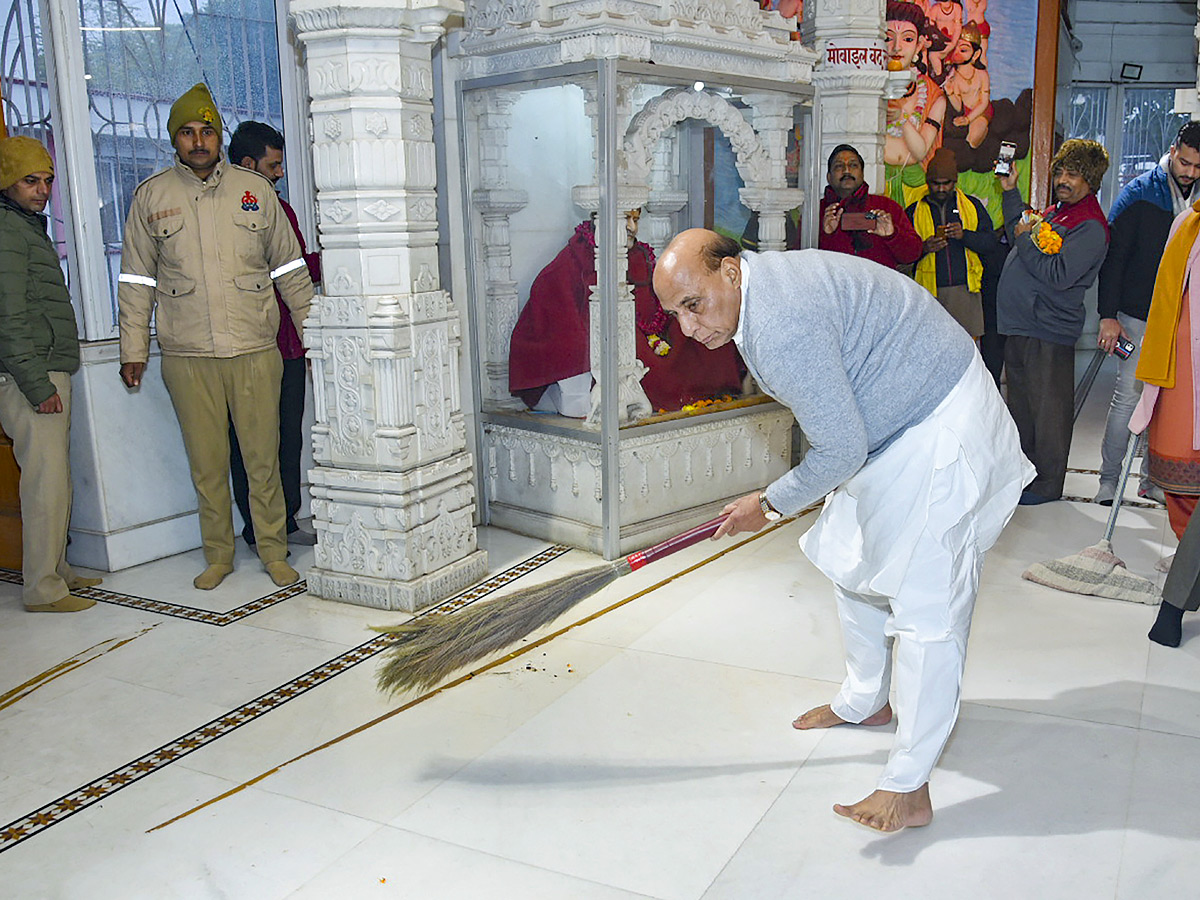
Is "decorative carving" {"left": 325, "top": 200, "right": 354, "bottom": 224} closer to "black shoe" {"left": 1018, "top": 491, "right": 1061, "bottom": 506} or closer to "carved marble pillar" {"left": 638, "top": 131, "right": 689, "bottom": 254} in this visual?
"carved marble pillar" {"left": 638, "top": 131, "right": 689, "bottom": 254}

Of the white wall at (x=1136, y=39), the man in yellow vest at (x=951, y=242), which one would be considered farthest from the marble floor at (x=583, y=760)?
the white wall at (x=1136, y=39)

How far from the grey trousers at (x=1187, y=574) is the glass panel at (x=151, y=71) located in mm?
4127

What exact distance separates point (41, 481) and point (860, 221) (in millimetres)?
3771

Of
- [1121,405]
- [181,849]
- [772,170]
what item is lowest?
[181,849]

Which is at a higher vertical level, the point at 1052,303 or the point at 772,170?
the point at 772,170

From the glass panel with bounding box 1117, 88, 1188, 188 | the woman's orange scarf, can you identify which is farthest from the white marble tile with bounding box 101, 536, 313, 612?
the glass panel with bounding box 1117, 88, 1188, 188

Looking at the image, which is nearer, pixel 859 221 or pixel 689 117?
pixel 689 117

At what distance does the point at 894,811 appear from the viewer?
250cm

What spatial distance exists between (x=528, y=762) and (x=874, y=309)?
146 centimetres

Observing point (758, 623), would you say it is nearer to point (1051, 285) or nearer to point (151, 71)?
point (1051, 285)

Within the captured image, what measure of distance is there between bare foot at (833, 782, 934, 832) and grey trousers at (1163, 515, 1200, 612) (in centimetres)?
149

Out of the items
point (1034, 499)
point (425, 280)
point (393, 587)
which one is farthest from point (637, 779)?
point (1034, 499)

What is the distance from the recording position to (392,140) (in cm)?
383

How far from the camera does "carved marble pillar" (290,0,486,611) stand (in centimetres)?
380
